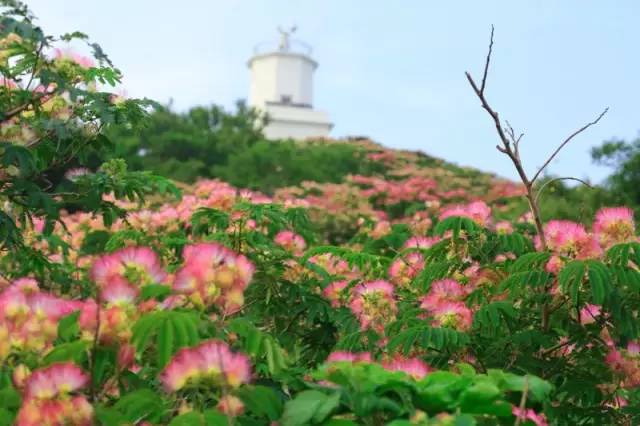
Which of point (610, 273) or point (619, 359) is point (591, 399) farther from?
point (610, 273)

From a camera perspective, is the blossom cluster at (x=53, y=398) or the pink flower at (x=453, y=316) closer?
the blossom cluster at (x=53, y=398)

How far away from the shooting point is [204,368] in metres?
1.54

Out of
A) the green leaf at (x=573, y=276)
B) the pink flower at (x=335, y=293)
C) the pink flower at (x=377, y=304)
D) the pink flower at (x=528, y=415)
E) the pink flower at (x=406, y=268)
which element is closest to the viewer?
the pink flower at (x=528, y=415)

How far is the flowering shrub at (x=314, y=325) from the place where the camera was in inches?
63.2

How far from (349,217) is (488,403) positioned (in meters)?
13.1

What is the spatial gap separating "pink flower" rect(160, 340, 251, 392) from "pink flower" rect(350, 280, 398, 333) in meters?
2.00

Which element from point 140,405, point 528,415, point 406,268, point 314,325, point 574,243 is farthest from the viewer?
point 314,325

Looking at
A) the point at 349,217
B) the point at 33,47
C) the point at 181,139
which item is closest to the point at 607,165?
the point at 349,217

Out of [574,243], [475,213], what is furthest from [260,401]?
[475,213]

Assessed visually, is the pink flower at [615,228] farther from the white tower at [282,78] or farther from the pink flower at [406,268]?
the white tower at [282,78]

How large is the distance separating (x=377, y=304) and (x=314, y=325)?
924 millimetres

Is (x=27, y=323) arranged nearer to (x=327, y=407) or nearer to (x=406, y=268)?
(x=327, y=407)

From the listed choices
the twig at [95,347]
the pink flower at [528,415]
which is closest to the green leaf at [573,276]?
the pink flower at [528,415]

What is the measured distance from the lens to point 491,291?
134 inches
